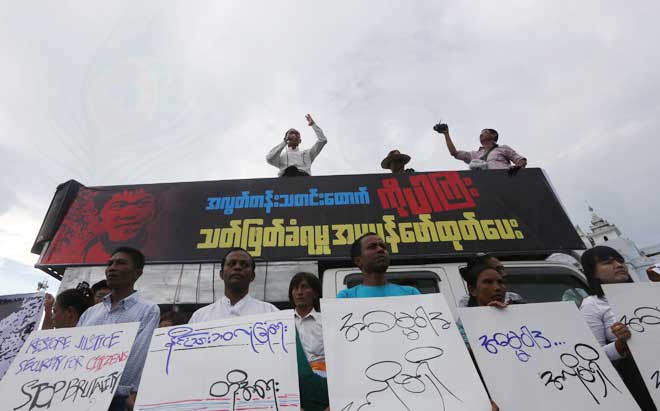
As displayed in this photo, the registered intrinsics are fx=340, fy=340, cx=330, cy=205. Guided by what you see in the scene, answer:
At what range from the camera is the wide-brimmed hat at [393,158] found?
4.64 m

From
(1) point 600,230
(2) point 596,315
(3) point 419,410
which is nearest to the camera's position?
(3) point 419,410

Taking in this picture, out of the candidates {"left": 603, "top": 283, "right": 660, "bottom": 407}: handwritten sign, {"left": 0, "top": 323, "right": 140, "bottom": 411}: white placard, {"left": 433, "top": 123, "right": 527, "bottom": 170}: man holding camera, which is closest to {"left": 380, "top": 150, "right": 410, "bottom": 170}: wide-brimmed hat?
{"left": 433, "top": 123, "right": 527, "bottom": 170}: man holding camera

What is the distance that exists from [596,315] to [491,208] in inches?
85.1

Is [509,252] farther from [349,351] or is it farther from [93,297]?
[93,297]

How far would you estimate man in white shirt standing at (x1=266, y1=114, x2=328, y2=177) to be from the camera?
469cm

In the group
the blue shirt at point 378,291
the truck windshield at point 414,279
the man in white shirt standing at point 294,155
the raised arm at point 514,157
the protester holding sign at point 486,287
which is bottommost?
the protester holding sign at point 486,287

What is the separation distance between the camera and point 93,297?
121 inches

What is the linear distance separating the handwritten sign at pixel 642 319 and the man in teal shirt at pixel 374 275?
1010 millimetres

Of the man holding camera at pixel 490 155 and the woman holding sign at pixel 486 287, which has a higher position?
the man holding camera at pixel 490 155

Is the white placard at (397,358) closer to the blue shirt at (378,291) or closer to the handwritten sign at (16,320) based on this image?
the blue shirt at (378,291)

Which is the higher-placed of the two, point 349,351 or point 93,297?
point 93,297

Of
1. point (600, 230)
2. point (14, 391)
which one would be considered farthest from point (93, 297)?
point (600, 230)

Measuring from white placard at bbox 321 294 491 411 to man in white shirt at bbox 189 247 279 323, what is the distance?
77cm

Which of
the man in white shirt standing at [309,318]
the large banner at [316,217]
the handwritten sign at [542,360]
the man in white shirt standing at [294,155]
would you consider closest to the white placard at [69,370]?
the man in white shirt standing at [309,318]
